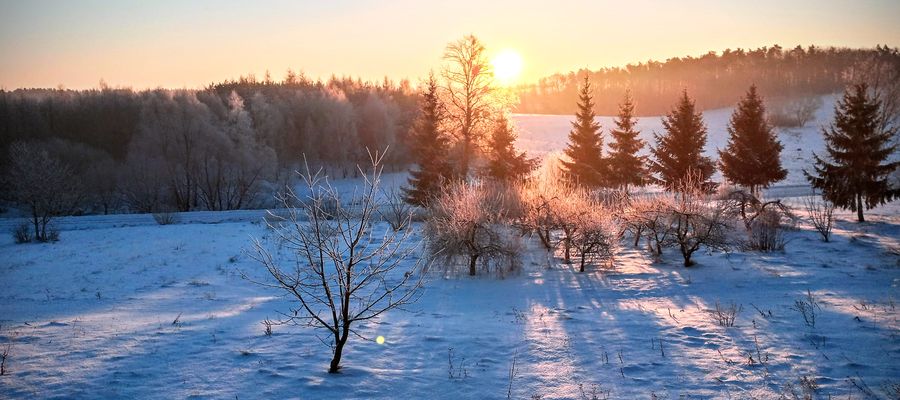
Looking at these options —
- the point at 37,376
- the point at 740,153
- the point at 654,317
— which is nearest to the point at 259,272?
the point at 37,376

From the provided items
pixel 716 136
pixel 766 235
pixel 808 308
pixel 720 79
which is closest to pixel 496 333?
pixel 808 308

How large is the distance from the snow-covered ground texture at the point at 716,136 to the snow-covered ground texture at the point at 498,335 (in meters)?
31.2

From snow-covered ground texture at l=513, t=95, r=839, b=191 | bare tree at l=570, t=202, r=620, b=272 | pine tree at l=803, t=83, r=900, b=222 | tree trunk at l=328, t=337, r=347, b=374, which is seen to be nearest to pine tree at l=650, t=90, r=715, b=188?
pine tree at l=803, t=83, r=900, b=222

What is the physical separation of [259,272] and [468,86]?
16535 millimetres

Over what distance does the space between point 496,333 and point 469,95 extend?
20.6m

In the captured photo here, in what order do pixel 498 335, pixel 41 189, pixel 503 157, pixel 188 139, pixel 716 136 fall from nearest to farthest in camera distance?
1. pixel 498 335
2. pixel 41 189
3. pixel 503 157
4. pixel 188 139
5. pixel 716 136

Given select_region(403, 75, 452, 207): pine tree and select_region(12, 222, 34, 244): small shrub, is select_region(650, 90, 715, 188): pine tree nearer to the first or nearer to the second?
select_region(403, 75, 452, 207): pine tree

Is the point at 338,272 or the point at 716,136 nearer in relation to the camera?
the point at 338,272

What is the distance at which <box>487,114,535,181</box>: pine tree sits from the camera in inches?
1137

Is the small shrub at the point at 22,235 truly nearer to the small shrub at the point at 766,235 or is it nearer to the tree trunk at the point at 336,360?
the tree trunk at the point at 336,360

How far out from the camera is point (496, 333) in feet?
29.6

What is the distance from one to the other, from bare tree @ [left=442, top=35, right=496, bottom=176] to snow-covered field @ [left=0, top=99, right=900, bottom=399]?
13194 millimetres

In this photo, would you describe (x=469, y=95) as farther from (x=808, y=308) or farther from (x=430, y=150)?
(x=808, y=308)

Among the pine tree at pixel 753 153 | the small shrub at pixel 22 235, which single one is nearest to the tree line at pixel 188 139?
the small shrub at pixel 22 235
